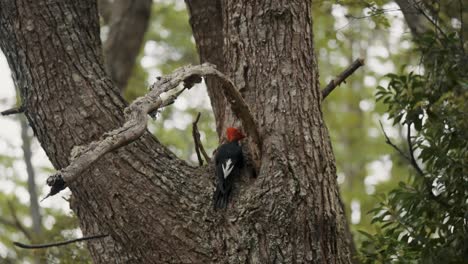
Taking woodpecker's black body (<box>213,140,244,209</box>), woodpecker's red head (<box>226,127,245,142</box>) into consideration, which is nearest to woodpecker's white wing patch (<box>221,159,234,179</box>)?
woodpecker's black body (<box>213,140,244,209</box>)

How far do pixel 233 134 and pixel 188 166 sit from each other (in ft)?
1.10

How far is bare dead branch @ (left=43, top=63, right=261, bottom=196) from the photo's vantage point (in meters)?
3.01

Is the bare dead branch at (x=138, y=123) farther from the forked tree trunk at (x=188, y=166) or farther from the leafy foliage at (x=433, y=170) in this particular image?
the leafy foliage at (x=433, y=170)

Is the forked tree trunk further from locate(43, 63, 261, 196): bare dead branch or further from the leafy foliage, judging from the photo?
the leafy foliage

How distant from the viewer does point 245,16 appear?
14.5ft

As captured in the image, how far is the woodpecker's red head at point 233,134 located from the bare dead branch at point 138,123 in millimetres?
184

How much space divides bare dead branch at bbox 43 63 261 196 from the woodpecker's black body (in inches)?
5.2

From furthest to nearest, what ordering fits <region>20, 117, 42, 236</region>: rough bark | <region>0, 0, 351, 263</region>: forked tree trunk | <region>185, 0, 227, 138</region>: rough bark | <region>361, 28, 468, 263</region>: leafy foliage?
<region>20, 117, 42, 236</region>: rough bark
<region>185, 0, 227, 138</region>: rough bark
<region>361, 28, 468, 263</region>: leafy foliage
<region>0, 0, 351, 263</region>: forked tree trunk

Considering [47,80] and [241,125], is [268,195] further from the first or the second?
[47,80]

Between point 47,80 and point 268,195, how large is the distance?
1491mm

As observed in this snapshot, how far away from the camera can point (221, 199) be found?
4.02m

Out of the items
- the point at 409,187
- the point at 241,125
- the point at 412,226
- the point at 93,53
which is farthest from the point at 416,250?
the point at 93,53

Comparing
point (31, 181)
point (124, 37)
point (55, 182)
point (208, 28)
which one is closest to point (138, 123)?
point (55, 182)

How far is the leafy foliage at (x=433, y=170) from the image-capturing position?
4.68m
